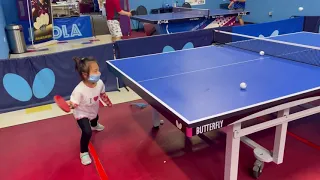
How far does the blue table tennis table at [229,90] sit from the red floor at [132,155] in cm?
41

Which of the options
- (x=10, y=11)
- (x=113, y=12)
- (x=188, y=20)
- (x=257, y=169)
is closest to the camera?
(x=257, y=169)

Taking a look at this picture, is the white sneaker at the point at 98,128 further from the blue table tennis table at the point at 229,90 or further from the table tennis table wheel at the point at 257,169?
the table tennis table wheel at the point at 257,169

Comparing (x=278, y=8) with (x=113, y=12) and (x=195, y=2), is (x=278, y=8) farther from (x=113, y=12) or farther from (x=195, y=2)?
(x=113, y=12)

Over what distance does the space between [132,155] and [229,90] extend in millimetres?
1482

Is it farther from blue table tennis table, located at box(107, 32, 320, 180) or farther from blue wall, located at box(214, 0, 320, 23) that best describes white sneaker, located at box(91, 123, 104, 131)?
blue wall, located at box(214, 0, 320, 23)

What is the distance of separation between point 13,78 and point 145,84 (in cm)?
297

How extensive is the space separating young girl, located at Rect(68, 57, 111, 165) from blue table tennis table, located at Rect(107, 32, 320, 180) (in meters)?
0.28

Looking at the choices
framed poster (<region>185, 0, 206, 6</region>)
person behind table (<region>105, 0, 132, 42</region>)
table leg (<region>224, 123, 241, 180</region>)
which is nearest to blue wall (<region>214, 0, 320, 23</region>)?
framed poster (<region>185, 0, 206, 6</region>)

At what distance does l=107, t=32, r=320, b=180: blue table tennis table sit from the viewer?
2.07 m

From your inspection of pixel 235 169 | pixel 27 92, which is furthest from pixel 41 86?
pixel 235 169

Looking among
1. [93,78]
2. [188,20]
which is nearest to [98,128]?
[93,78]

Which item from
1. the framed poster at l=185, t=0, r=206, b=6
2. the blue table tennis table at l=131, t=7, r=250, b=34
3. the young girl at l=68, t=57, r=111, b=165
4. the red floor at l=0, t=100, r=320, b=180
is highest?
the framed poster at l=185, t=0, r=206, b=6

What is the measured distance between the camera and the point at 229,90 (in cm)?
242

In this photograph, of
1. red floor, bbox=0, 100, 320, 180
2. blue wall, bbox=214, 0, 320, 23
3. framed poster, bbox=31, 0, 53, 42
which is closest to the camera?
red floor, bbox=0, 100, 320, 180
